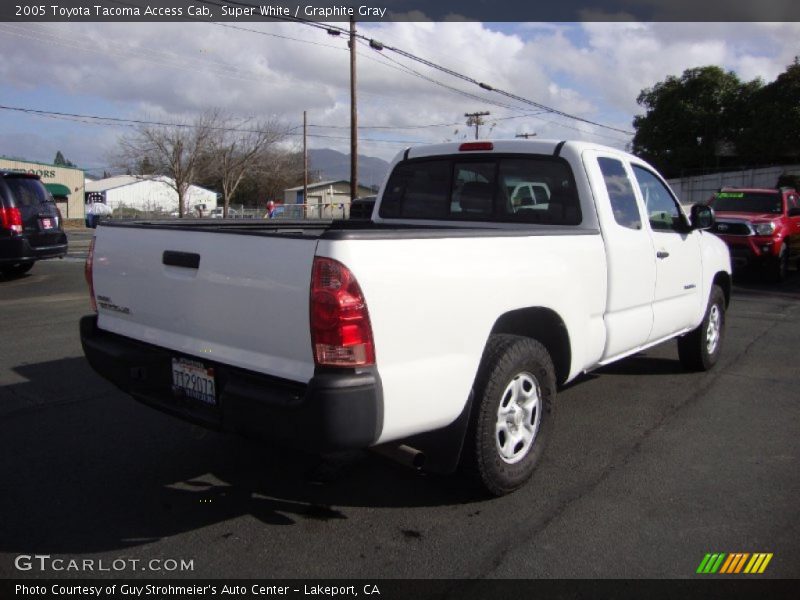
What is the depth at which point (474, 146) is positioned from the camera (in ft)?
16.3

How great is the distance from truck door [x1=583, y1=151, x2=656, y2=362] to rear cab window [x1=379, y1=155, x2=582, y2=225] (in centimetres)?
20

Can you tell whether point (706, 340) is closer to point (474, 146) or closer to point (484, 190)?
point (484, 190)

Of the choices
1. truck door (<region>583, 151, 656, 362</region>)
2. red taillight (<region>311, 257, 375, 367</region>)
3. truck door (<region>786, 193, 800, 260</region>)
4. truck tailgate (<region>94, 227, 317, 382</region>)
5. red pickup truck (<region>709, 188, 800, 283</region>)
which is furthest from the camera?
truck door (<region>786, 193, 800, 260</region>)

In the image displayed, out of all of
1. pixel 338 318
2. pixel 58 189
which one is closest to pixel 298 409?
pixel 338 318

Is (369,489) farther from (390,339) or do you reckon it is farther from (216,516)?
(390,339)

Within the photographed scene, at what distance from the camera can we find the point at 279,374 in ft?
9.67

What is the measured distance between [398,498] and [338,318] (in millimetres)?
1425

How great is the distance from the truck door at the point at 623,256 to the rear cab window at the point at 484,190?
0.20 meters

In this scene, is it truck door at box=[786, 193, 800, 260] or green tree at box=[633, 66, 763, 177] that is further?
green tree at box=[633, 66, 763, 177]

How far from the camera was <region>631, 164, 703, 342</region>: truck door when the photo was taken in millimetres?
5082

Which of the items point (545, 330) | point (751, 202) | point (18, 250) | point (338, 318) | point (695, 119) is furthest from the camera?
point (695, 119)

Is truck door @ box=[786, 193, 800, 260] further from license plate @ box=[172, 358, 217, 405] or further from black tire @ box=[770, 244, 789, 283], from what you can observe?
license plate @ box=[172, 358, 217, 405]

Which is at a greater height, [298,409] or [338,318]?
[338,318]

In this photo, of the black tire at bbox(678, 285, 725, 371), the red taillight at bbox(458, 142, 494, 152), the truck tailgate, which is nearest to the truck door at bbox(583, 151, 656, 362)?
the red taillight at bbox(458, 142, 494, 152)
